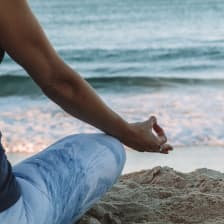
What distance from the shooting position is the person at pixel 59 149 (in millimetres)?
1618

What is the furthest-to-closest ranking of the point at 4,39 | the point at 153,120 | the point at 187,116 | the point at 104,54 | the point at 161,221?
the point at 104,54 < the point at 187,116 < the point at 161,221 < the point at 153,120 < the point at 4,39

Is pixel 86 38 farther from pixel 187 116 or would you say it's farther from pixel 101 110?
pixel 101 110

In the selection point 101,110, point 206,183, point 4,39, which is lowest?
point 206,183

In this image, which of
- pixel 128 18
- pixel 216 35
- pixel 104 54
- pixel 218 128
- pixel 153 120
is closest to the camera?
pixel 153 120

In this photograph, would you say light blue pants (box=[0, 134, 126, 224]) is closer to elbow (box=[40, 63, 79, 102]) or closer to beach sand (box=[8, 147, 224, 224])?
elbow (box=[40, 63, 79, 102])

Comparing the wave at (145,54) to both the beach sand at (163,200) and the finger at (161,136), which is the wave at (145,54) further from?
the finger at (161,136)

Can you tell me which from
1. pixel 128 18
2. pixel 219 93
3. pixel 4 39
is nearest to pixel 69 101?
pixel 4 39

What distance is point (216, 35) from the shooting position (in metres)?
14.8

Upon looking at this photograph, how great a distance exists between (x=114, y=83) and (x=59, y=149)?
7.06 meters

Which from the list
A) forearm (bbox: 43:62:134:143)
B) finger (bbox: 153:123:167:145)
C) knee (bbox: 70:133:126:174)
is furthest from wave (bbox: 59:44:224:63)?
forearm (bbox: 43:62:134:143)

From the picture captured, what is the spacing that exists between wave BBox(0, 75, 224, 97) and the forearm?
5.59 m

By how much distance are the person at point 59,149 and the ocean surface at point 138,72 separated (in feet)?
8.59

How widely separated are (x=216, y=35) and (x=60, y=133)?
10.1 m

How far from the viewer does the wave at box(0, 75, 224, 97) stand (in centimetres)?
819
